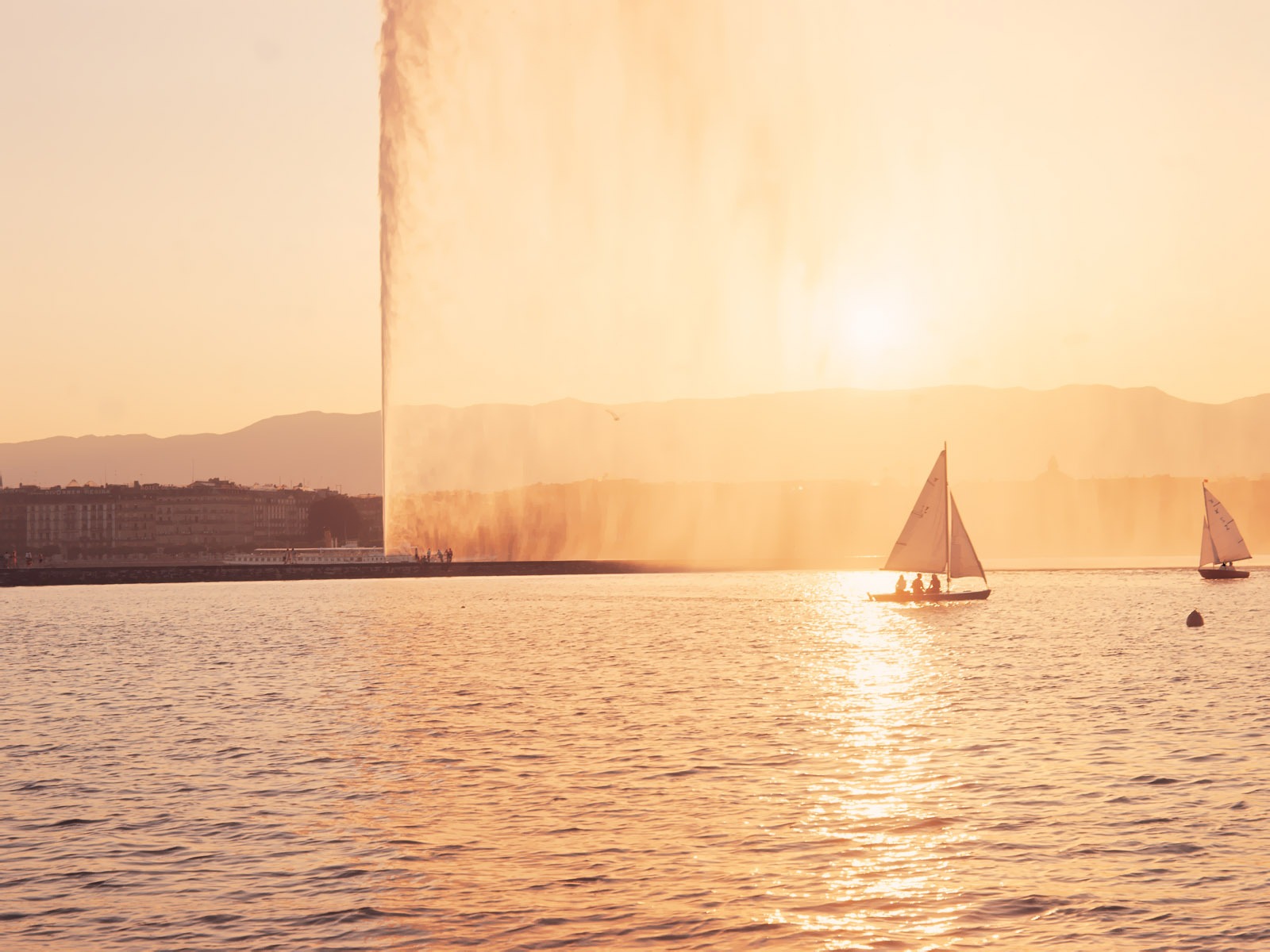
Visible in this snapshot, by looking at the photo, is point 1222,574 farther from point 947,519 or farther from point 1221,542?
point 947,519

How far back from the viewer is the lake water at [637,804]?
66.6ft

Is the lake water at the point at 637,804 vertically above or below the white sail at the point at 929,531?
below

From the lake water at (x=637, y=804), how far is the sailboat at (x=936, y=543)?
36.4 m

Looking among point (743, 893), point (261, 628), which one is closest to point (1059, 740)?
point (743, 893)

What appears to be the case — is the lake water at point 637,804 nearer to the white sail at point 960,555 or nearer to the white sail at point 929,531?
the white sail at point 929,531

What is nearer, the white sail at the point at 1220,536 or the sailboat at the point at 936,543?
the sailboat at the point at 936,543

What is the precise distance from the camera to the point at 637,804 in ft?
94.9

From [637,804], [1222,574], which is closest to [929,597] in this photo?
[1222,574]

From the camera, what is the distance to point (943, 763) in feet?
112

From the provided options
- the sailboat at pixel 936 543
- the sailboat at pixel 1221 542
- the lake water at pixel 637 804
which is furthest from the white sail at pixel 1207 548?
the lake water at pixel 637 804

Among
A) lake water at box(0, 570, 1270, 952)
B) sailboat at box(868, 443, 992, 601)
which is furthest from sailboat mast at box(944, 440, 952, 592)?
lake water at box(0, 570, 1270, 952)

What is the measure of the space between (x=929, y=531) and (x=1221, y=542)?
63.2 meters

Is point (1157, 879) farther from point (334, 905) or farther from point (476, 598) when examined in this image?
point (476, 598)

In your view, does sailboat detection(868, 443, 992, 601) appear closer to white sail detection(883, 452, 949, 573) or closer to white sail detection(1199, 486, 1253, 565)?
white sail detection(883, 452, 949, 573)
